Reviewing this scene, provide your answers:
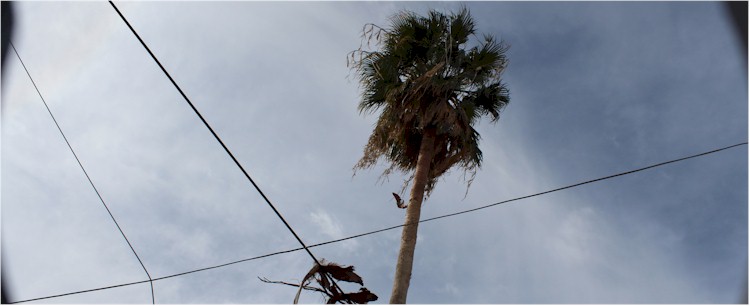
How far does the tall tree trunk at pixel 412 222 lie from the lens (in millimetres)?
8594

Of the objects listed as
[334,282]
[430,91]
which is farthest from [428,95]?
[334,282]

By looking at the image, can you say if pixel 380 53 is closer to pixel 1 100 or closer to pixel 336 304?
pixel 336 304

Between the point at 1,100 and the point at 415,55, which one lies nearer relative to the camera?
the point at 1,100

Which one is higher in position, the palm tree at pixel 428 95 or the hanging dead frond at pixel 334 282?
the palm tree at pixel 428 95

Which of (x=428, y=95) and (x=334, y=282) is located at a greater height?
(x=428, y=95)

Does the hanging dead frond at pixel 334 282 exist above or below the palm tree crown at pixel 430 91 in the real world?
below

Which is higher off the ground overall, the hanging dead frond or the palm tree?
the palm tree

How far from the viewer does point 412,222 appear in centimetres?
926

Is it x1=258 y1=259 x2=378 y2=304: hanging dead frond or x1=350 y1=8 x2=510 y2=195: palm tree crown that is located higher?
x1=350 y1=8 x2=510 y2=195: palm tree crown

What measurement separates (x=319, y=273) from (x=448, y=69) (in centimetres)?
466

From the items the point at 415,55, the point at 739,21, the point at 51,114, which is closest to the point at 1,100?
the point at 51,114

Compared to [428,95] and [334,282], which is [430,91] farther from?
[334,282]

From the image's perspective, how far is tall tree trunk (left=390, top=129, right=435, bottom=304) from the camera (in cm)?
859

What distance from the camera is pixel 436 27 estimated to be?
1130 centimetres
